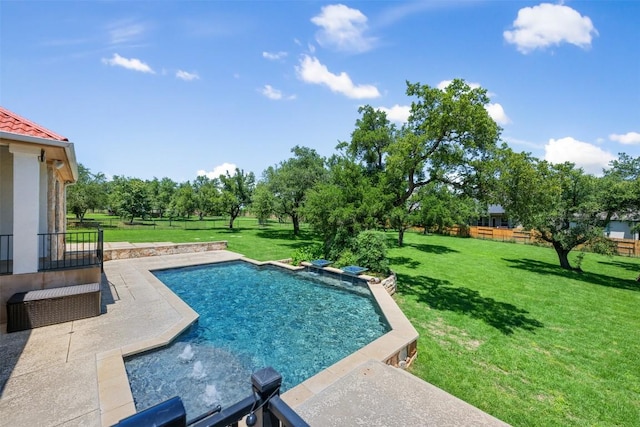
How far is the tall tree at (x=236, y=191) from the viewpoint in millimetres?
29234

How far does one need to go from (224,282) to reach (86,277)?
4723 mm

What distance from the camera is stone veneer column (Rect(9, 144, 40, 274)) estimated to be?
5.31 meters

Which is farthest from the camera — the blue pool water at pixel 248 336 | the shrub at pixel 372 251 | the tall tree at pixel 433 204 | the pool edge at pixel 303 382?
the tall tree at pixel 433 204

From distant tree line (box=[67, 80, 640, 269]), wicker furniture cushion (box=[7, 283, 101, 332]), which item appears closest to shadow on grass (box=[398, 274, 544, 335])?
distant tree line (box=[67, 80, 640, 269])

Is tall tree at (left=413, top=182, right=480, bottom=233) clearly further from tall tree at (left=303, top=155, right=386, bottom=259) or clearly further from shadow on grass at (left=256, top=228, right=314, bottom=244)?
shadow on grass at (left=256, top=228, right=314, bottom=244)

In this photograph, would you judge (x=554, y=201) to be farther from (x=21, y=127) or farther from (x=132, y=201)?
(x=132, y=201)

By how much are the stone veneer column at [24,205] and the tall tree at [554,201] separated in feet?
37.1

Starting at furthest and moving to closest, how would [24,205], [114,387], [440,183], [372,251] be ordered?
[440,183], [372,251], [24,205], [114,387]

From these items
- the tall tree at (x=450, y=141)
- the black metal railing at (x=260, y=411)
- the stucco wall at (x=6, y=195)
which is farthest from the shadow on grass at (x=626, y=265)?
the stucco wall at (x=6, y=195)

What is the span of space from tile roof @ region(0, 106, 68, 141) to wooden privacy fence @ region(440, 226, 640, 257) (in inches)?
986

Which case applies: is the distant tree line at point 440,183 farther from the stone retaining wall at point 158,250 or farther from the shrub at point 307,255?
the stone retaining wall at point 158,250

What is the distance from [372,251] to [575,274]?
10680 millimetres

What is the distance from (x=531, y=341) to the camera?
603cm

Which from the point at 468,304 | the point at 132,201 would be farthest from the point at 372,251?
the point at 132,201
